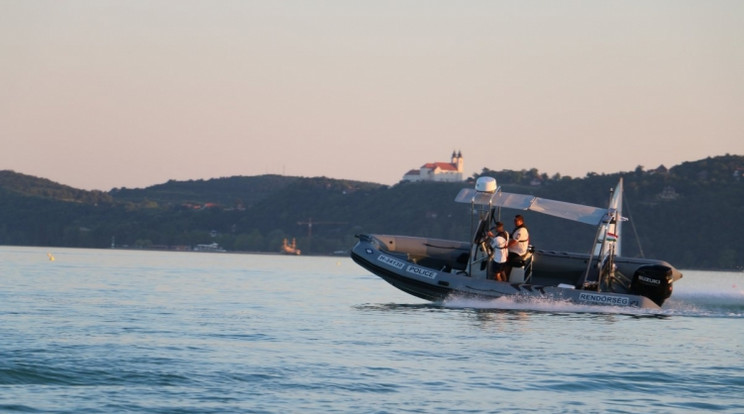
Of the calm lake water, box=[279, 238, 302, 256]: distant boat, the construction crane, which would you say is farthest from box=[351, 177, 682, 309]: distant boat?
the construction crane

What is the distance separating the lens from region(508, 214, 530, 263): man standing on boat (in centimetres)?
2400

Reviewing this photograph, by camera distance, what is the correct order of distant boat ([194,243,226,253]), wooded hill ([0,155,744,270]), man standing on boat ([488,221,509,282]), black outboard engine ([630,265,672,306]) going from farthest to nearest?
distant boat ([194,243,226,253]) < wooded hill ([0,155,744,270]) < black outboard engine ([630,265,672,306]) < man standing on boat ([488,221,509,282])

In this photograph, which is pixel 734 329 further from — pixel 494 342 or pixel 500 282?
pixel 494 342

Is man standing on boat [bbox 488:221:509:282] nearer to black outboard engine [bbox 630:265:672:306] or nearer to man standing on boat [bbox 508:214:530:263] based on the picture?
man standing on boat [bbox 508:214:530:263]

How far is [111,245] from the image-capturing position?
462 feet

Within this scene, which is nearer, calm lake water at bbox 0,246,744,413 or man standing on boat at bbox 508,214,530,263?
calm lake water at bbox 0,246,744,413

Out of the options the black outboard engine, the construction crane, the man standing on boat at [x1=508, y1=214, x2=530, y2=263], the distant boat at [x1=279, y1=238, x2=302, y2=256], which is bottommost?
the black outboard engine

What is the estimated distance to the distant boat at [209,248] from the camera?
134250 mm

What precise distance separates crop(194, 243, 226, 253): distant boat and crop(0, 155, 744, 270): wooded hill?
97 centimetres

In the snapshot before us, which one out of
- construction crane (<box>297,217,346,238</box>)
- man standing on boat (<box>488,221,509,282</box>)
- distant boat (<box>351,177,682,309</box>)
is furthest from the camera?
construction crane (<box>297,217,346,238</box>)

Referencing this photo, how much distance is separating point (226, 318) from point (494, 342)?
603cm

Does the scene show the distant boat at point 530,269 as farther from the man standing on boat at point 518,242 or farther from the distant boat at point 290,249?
the distant boat at point 290,249

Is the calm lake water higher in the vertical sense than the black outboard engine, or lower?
lower

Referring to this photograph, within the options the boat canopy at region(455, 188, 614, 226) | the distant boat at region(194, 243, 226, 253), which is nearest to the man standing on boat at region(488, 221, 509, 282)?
the boat canopy at region(455, 188, 614, 226)
